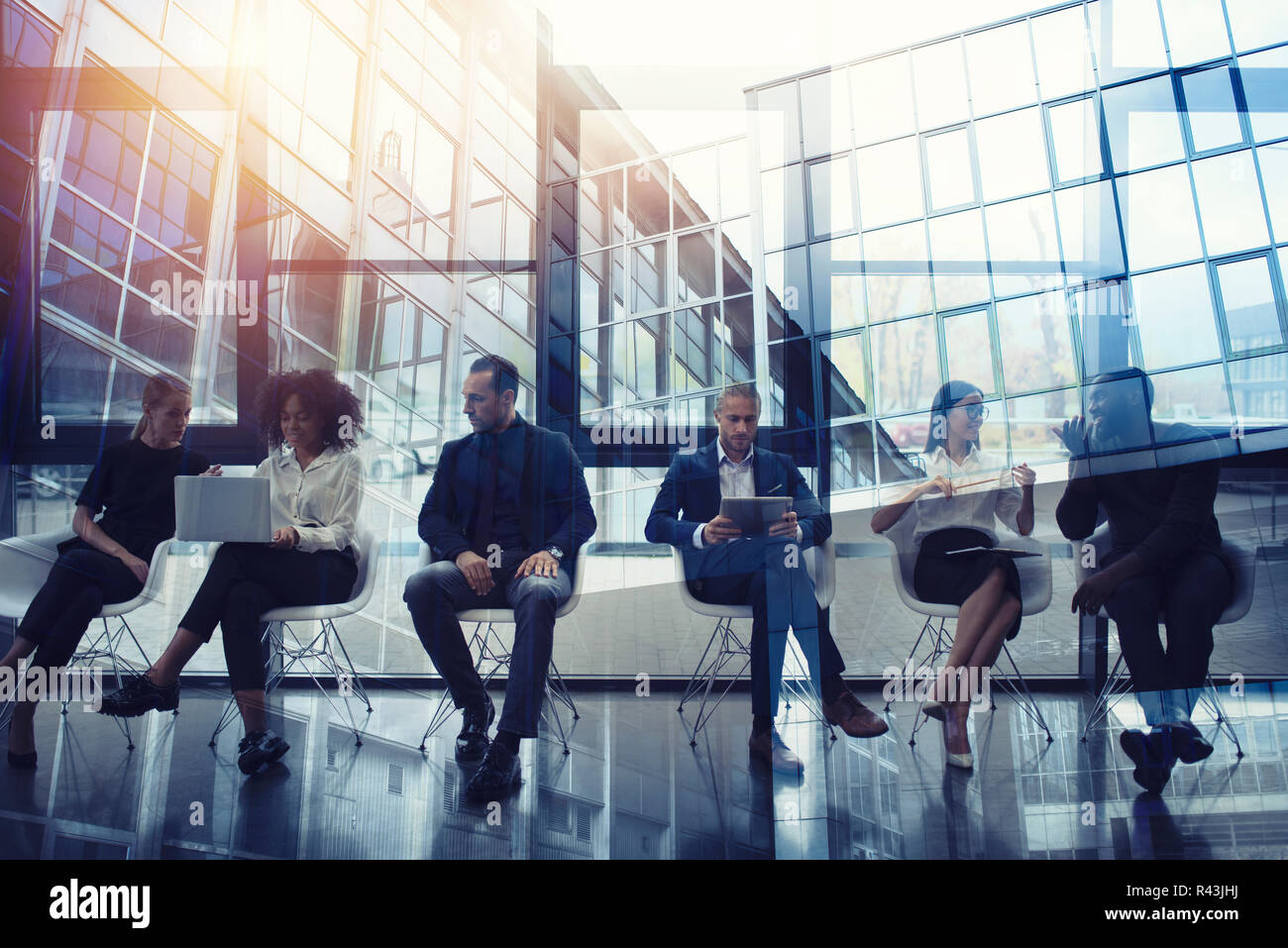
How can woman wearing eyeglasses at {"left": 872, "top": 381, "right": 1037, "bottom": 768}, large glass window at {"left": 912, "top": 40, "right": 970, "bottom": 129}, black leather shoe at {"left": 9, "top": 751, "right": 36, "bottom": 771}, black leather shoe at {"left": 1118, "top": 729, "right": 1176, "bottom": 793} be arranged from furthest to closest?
large glass window at {"left": 912, "top": 40, "right": 970, "bottom": 129} < woman wearing eyeglasses at {"left": 872, "top": 381, "right": 1037, "bottom": 768} < black leather shoe at {"left": 9, "top": 751, "right": 36, "bottom": 771} < black leather shoe at {"left": 1118, "top": 729, "right": 1176, "bottom": 793}

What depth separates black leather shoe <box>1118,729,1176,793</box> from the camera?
6.86ft

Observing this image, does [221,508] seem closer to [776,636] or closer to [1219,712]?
[776,636]

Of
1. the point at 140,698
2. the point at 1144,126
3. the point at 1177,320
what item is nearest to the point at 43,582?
the point at 140,698

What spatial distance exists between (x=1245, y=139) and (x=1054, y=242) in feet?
2.28

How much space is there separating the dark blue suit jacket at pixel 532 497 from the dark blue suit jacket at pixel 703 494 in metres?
0.25

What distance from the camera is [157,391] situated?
257 cm

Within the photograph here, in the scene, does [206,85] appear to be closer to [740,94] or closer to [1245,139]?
[740,94]

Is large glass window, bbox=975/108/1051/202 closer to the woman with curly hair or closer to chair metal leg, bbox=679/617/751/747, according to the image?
chair metal leg, bbox=679/617/751/747

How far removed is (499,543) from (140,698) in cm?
120

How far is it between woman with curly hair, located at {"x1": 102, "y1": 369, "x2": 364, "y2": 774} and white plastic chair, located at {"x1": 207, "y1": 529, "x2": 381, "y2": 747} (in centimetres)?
3

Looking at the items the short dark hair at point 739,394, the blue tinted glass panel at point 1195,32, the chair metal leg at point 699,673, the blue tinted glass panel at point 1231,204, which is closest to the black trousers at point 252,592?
the chair metal leg at point 699,673

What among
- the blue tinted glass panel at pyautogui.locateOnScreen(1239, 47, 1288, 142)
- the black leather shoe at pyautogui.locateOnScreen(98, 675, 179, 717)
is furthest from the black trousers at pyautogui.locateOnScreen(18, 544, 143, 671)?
the blue tinted glass panel at pyautogui.locateOnScreen(1239, 47, 1288, 142)

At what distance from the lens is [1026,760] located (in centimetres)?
227
